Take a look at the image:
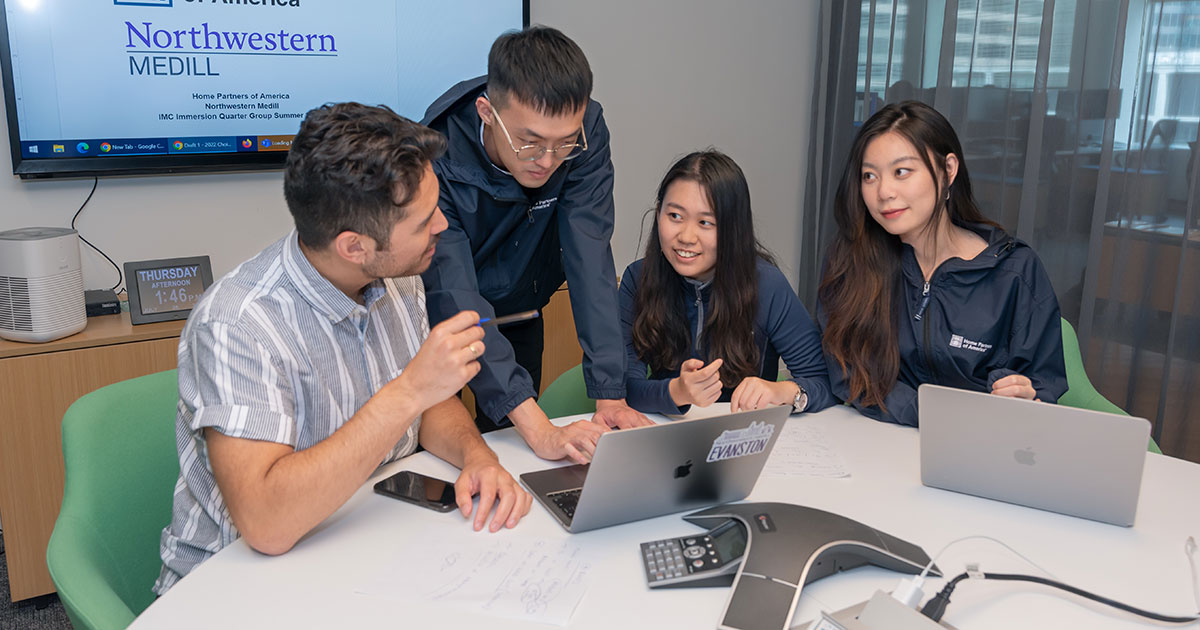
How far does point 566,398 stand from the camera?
2096 millimetres

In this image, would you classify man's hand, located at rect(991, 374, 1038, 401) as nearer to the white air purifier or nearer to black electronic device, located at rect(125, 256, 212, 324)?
black electronic device, located at rect(125, 256, 212, 324)

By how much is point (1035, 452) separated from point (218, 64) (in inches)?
96.1

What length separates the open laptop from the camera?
3.98 feet

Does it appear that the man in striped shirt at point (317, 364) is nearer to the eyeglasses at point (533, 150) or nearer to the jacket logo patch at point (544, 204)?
the eyeglasses at point (533, 150)

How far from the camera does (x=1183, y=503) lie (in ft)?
4.79

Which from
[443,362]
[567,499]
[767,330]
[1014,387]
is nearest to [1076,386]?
[1014,387]

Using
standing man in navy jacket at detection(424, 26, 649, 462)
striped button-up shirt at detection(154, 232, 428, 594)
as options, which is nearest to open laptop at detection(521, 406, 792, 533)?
standing man in navy jacket at detection(424, 26, 649, 462)

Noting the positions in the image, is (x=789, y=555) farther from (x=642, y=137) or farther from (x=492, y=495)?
(x=642, y=137)

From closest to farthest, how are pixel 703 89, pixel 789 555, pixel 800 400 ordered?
pixel 789 555 < pixel 800 400 < pixel 703 89

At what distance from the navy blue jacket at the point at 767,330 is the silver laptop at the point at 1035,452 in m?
0.53

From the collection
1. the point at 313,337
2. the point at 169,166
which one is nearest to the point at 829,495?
the point at 313,337

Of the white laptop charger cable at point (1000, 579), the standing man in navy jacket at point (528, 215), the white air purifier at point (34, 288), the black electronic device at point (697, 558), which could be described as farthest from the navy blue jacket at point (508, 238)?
the white air purifier at point (34, 288)

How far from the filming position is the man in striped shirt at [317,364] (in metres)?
1.23

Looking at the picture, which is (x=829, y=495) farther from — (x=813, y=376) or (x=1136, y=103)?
(x=1136, y=103)
